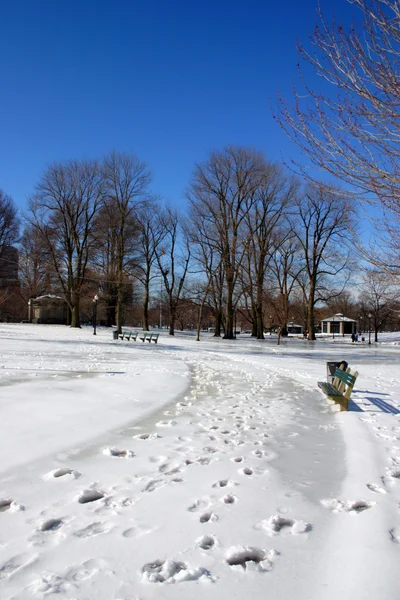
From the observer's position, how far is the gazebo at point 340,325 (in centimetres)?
7344

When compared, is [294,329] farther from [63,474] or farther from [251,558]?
[251,558]

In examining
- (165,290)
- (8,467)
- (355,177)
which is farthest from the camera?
(165,290)

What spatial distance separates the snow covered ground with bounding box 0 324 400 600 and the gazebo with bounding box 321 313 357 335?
69.5m

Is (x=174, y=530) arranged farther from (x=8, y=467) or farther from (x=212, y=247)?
(x=212, y=247)

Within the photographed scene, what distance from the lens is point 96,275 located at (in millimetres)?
44531

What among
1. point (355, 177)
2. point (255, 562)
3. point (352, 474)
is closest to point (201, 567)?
point (255, 562)

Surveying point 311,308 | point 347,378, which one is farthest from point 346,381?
point 311,308

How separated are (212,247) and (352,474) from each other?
117 feet

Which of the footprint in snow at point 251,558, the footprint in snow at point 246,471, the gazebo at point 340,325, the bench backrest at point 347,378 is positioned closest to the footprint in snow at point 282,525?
the footprint in snow at point 251,558

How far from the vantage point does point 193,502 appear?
11.6 ft

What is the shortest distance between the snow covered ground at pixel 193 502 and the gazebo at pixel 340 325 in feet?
228

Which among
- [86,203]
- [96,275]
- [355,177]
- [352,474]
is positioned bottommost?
[352,474]

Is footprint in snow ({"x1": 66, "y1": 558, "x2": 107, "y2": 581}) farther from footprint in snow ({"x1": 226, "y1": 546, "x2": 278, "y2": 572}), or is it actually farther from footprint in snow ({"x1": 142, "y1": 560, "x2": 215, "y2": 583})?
footprint in snow ({"x1": 226, "y1": 546, "x2": 278, "y2": 572})

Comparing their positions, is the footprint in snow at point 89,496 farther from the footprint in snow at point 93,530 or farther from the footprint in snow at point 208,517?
the footprint in snow at point 208,517
